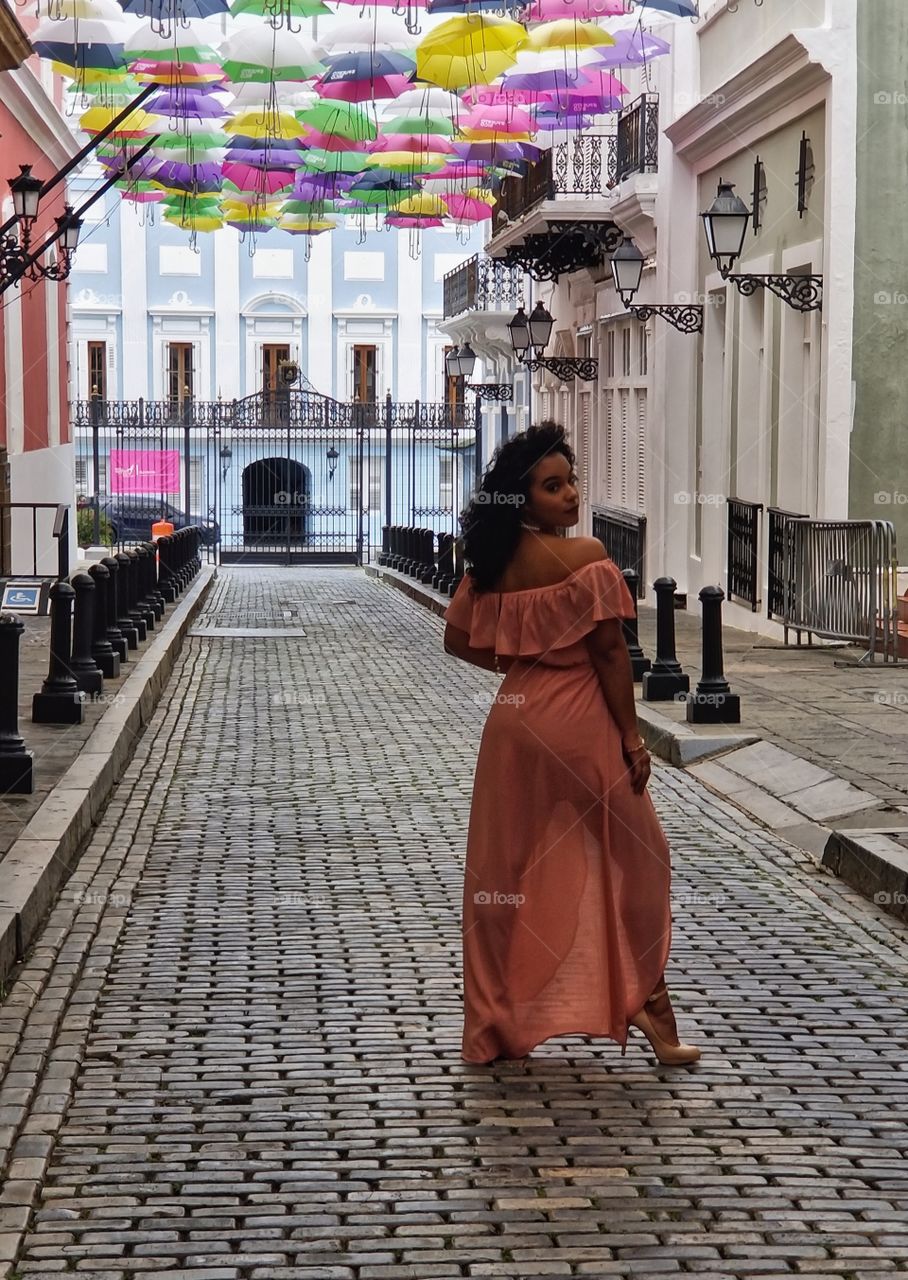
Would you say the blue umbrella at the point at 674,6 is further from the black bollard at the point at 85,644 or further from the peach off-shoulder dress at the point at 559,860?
the peach off-shoulder dress at the point at 559,860

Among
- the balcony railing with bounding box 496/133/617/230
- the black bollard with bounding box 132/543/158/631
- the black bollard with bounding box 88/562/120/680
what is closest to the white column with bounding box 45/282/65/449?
the balcony railing with bounding box 496/133/617/230

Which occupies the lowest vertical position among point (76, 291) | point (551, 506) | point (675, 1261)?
point (675, 1261)

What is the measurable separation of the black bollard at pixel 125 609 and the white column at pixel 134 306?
Result: 3727cm

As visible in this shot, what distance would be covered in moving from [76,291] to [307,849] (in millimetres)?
46900

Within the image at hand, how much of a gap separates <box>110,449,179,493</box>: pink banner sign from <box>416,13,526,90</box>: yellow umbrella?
80.5ft

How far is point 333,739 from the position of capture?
40.7 feet

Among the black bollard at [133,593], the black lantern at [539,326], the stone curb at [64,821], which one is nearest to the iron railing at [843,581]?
the stone curb at [64,821]

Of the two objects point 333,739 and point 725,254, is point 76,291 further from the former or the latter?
point 333,739

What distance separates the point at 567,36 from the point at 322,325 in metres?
37.8

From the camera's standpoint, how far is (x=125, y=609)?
1753 cm

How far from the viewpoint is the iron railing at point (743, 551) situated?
18.9 metres

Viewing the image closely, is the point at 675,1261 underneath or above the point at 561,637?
underneath

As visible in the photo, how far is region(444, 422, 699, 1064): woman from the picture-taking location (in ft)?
17.7

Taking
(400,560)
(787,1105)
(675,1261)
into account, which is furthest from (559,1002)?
(400,560)
